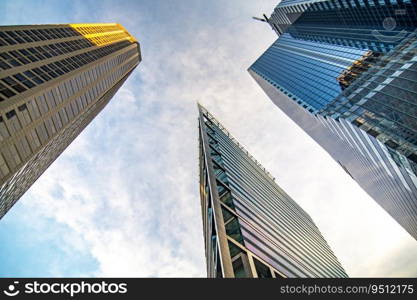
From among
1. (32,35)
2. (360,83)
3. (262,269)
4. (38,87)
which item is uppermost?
(32,35)

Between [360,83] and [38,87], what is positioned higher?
[38,87]

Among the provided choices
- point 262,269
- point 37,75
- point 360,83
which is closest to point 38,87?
point 37,75

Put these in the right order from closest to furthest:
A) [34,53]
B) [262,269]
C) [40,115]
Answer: [262,269], [40,115], [34,53]

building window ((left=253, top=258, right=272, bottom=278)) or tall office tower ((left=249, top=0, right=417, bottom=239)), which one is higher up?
tall office tower ((left=249, top=0, right=417, bottom=239))

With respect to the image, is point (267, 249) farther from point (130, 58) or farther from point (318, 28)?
point (130, 58)

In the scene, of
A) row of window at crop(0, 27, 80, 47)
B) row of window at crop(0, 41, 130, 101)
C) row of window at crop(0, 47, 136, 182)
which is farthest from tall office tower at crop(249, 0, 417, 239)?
row of window at crop(0, 27, 80, 47)

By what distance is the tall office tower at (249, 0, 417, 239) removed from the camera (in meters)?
34.6

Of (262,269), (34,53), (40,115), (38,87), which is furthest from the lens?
(34,53)

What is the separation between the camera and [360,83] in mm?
46625

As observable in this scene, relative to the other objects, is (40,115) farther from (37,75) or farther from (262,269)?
(262,269)

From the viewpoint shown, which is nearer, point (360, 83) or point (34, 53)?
point (360, 83)

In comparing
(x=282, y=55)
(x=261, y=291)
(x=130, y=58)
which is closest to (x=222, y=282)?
(x=261, y=291)

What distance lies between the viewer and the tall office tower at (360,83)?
34.6 m

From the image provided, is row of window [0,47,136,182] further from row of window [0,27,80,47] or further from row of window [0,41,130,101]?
row of window [0,27,80,47]
